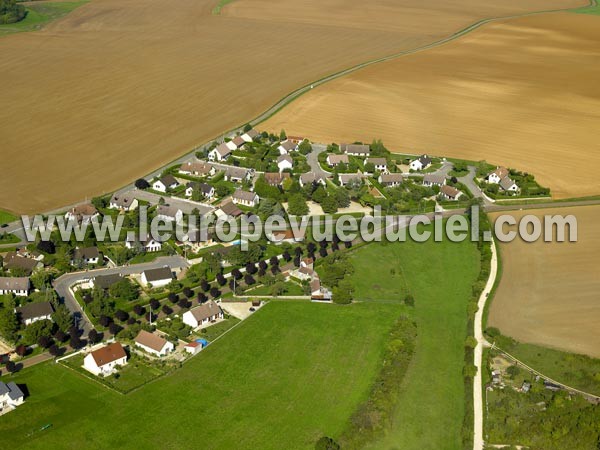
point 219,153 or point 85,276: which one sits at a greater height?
point 219,153

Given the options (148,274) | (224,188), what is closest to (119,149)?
(224,188)

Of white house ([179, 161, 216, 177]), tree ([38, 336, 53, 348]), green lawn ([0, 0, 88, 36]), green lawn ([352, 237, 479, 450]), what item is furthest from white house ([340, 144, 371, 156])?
green lawn ([0, 0, 88, 36])

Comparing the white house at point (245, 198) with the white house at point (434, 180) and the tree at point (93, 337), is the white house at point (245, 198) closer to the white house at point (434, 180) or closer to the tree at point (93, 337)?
the white house at point (434, 180)

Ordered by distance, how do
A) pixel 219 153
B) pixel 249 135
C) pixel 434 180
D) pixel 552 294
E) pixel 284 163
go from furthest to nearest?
pixel 249 135 → pixel 219 153 → pixel 284 163 → pixel 434 180 → pixel 552 294

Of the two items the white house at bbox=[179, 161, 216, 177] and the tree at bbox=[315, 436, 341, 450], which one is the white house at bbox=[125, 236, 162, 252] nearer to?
the white house at bbox=[179, 161, 216, 177]

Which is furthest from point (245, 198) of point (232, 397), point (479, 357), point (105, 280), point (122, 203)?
point (479, 357)

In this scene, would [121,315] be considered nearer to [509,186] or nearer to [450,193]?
[450,193]

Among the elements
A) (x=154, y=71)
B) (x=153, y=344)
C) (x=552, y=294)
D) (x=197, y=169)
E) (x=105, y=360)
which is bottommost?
(x=552, y=294)

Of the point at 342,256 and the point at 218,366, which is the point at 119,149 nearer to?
the point at 342,256
